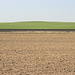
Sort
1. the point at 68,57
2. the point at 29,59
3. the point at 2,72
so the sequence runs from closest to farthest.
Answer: the point at 2,72 → the point at 29,59 → the point at 68,57

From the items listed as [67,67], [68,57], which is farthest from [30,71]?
[68,57]

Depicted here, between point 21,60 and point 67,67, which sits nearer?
point 67,67

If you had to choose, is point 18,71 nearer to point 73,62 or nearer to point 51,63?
point 51,63

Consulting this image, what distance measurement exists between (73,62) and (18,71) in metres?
2.86

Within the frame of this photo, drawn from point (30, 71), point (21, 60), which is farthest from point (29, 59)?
point (30, 71)

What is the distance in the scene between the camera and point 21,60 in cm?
959

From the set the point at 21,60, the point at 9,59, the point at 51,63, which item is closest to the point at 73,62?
the point at 51,63

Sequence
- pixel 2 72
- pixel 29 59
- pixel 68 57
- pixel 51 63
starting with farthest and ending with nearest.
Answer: pixel 68 57 → pixel 29 59 → pixel 51 63 → pixel 2 72

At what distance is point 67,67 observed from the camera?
8.41 m

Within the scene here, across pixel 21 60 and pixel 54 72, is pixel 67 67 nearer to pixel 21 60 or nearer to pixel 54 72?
pixel 54 72

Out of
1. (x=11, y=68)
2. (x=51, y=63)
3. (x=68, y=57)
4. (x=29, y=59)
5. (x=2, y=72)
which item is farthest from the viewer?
(x=68, y=57)

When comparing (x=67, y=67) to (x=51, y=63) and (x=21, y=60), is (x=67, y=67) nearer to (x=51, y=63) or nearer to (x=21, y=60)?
(x=51, y=63)

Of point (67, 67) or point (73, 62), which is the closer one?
point (67, 67)

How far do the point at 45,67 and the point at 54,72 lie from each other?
76cm
